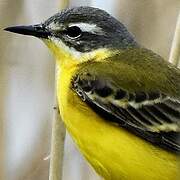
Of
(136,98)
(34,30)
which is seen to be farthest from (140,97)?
(34,30)

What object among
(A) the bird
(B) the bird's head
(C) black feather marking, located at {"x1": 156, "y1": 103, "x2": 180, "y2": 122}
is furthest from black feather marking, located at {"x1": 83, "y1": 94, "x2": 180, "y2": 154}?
(B) the bird's head

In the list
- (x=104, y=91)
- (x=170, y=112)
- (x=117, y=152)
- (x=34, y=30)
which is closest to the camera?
(x=117, y=152)

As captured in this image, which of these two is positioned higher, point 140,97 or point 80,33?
point 80,33

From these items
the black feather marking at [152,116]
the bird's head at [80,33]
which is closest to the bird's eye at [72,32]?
the bird's head at [80,33]

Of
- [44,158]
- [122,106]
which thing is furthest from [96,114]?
[44,158]

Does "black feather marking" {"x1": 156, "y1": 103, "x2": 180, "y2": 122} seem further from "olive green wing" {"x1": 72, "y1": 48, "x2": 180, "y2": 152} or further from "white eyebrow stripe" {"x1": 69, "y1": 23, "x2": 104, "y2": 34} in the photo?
"white eyebrow stripe" {"x1": 69, "y1": 23, "x2": 104, "y2": 34}

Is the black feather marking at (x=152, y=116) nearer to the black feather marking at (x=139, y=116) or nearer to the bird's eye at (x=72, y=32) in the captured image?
the black feather marking at (x=139, y=116)

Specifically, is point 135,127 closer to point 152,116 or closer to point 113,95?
point 152,116

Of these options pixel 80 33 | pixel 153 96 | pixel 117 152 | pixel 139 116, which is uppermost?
pixel 80 33
